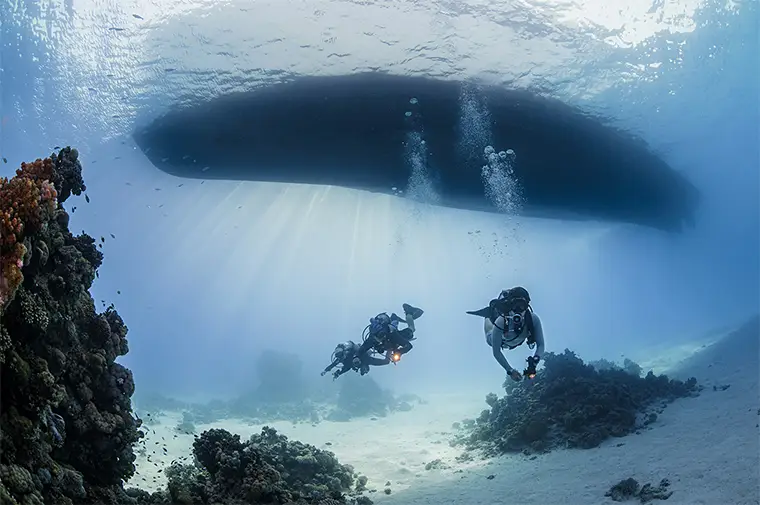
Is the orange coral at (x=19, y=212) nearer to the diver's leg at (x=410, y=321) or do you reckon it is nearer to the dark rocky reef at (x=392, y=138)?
the dark rocky reef at (x=392, y=138)

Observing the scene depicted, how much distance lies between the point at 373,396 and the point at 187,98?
22.4 m

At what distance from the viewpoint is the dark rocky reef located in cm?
1482

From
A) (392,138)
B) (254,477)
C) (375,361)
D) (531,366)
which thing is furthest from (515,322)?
(392,138)

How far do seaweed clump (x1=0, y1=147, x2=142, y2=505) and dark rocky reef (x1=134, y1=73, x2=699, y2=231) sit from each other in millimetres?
8197

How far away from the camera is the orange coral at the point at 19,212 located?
5520mm

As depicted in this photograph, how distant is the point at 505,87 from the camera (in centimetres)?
1481

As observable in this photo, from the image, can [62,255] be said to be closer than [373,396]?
Yes

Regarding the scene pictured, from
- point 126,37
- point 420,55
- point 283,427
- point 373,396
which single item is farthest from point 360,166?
point 373,396

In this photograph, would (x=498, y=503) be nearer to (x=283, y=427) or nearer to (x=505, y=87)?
(x=505, y=87)

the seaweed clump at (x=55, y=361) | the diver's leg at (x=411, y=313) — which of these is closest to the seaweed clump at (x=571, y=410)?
the diver's leg at (x=411, y=313)

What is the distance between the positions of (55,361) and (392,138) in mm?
12675

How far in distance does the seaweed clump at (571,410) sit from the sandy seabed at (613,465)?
499mm

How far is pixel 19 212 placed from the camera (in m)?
6.13

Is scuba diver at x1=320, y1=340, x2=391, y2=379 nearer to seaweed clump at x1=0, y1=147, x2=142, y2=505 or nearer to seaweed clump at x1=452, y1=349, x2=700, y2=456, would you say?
seaweed clump at x1=452, y1=349, x2=700, y2=456
